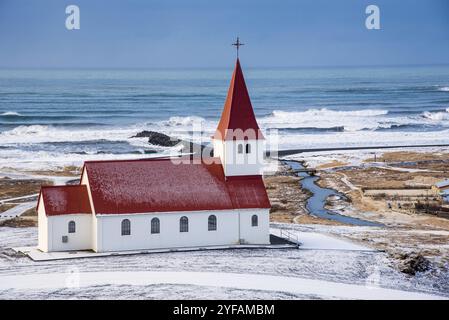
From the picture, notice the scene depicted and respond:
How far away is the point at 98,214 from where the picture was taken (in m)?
45.1

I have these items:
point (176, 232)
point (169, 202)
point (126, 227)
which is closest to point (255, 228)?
point (176, 232)

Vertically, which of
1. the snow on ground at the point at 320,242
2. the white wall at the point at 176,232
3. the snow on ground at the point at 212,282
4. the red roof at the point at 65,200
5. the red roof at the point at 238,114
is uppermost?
the red roof at the point at 238,114

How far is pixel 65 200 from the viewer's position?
46.0 meters

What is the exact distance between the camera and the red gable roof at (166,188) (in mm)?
45844

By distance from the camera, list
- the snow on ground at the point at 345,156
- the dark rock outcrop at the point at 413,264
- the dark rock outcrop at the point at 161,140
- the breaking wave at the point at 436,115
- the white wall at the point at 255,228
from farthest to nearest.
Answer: the breaking wave at the point at 436,115 < the dark rock outcrop at the point at 161,140 < the snow on ground at the point at 345,156 < the white wall at the point at 255,228 < the dark rock outcrop at the point at 413,264

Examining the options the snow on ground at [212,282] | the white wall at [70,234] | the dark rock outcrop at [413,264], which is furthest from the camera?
the white wall at [70,234]

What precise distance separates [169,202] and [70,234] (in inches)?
166

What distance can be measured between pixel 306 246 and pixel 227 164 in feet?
16.1

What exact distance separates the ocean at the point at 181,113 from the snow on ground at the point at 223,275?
33.5 metres

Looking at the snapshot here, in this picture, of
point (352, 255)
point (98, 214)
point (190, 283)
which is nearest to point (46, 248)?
point (98, 214)

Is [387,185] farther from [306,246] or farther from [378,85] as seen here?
[378,85]

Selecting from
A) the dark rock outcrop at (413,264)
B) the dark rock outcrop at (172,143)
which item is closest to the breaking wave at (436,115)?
the dark rock outcrop at (172,143)

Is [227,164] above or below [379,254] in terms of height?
above

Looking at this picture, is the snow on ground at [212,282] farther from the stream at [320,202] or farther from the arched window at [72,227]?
the stream at [320,202]
